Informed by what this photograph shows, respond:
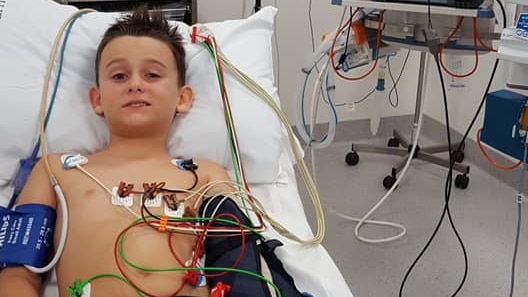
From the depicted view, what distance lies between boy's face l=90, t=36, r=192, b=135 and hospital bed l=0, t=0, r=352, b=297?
0.30 ft

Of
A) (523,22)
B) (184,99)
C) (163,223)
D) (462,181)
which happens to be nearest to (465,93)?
(462,181)

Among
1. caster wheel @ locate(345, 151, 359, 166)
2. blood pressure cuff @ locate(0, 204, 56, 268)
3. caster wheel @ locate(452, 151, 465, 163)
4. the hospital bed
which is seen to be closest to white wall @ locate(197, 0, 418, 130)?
caster wheel @ locate(345, 151, 359, 166)

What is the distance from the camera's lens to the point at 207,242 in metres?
1.14

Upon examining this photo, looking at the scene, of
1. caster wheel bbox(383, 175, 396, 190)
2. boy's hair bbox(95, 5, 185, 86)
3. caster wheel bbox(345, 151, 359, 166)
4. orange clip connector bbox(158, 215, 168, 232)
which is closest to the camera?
orange clip connector bbox(158, 215, 168, 232)

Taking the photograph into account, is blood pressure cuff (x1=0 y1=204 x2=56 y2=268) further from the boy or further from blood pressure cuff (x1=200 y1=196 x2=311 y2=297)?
blood pressure cuff (x1=200 y1=196 x2=311 y2=297)

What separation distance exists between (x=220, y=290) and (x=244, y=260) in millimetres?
96

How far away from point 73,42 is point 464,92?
2.09 meters

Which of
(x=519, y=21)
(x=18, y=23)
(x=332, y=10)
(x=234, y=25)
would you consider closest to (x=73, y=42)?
(x=18, y=23)

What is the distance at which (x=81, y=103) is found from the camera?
4.54ft

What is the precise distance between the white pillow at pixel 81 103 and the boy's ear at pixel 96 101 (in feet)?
0.08

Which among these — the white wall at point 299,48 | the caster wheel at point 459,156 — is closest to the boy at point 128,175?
the white wall at point 299,48

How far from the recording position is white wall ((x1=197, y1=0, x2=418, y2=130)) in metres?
2.67

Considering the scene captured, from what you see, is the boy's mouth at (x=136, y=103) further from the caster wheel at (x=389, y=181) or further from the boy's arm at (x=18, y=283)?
the caster wheel at (x=389, y=181)

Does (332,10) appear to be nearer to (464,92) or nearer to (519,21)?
(464,92)
